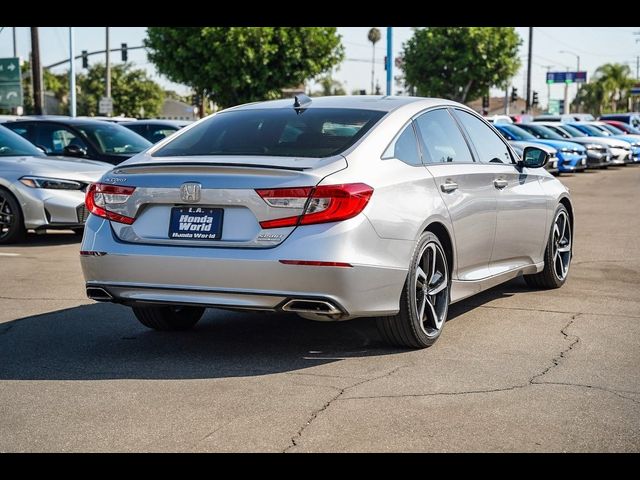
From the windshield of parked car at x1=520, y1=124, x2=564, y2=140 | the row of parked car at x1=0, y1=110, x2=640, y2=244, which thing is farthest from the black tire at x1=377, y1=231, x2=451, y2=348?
the windshield of parked car at x1=520, y1=124, x2=564, y2=140

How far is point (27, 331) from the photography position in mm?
7180

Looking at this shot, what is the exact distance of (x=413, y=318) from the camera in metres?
6.37

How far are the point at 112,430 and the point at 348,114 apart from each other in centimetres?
281

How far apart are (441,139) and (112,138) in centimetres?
889

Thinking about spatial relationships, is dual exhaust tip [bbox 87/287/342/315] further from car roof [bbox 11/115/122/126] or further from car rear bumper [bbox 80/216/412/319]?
car roof [bbox 11/115/122/126]

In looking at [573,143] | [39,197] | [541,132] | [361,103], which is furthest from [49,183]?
[541,132]

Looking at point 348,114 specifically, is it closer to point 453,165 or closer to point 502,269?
point 453,165

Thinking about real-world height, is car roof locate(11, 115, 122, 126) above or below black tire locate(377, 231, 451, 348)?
above

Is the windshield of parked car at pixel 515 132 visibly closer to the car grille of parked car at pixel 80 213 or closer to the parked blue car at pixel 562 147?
the parked blue car at pixel 562 147

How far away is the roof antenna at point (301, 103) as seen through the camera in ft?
22.9

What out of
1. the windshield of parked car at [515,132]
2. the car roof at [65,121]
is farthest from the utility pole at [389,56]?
the car roof at [65,121]

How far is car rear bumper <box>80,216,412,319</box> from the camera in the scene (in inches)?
227

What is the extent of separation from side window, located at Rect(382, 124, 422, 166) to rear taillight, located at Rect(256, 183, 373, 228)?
67 cm

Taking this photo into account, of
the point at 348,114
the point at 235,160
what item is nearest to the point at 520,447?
the point at 235,160
